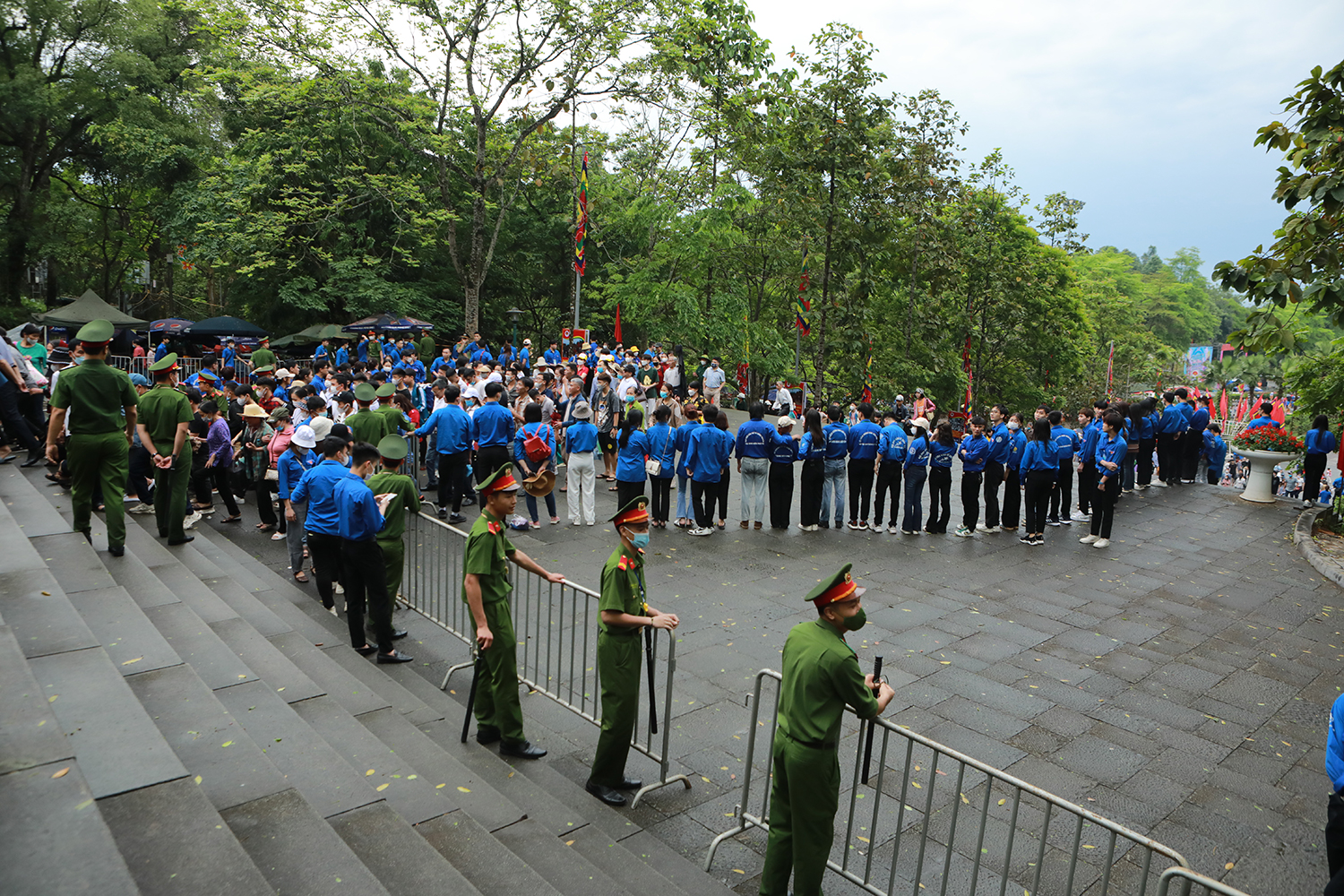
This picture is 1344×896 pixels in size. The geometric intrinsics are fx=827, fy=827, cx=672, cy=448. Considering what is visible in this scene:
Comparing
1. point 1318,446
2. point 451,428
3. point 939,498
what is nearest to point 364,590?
point 451,428

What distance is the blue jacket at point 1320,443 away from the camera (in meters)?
14.2

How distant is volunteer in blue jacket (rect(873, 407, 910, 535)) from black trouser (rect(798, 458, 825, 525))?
0.86 meters

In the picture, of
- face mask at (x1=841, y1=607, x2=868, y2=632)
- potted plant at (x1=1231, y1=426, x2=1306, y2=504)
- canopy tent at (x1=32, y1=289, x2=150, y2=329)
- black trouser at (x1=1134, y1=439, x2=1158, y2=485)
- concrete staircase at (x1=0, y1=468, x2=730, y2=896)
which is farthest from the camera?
canopy tent at (x1=32, y1=289, x2=150, y2=329)

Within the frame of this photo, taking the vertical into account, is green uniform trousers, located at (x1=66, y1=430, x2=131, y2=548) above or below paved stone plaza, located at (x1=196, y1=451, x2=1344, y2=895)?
above

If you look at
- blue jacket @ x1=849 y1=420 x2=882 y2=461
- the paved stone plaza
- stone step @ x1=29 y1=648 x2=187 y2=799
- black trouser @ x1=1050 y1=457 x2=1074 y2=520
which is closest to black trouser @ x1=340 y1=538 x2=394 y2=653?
the paved stone plaza

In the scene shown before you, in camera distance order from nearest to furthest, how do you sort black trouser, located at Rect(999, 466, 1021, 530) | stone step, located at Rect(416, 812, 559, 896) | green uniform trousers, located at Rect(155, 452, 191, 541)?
stone step, located at Rect(416, 812, 559, 896) → green uniform trousers, located at Rect(155, 452, 191, 541) → black trouser, located at Rect(999, 466, 1021, 530)

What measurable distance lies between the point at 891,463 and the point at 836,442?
0.85 metres

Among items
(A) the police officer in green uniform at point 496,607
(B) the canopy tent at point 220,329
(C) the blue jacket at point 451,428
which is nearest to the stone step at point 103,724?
(A) the police officer in green uniform at point 496,607

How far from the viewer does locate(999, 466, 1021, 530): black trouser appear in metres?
12.1

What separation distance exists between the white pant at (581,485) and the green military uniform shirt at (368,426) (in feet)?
8.10

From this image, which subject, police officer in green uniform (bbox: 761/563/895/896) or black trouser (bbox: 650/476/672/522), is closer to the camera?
police officer in green uniform (bbox: 761/563/895/896)

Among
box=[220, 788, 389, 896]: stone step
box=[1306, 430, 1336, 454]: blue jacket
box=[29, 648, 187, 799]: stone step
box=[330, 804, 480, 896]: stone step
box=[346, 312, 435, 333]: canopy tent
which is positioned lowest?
box=[330, 804, 480, 896]: stone step

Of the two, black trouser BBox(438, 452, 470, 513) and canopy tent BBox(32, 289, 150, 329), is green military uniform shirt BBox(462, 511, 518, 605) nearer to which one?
black trouser BBox(438, 452, 470, 513)

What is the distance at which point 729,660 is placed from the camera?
710cm
